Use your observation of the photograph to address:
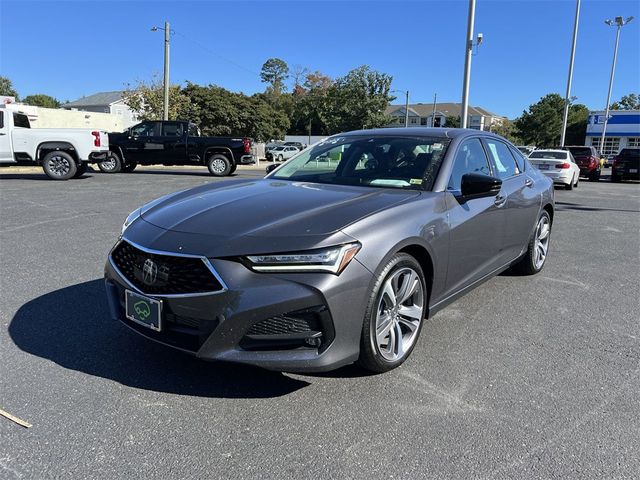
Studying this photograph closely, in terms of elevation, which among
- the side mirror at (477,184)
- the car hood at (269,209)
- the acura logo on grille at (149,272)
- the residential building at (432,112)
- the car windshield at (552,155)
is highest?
the residential building at (432,112)

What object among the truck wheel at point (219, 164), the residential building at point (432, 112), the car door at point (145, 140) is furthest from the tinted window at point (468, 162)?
the residential building at point (432, 112)

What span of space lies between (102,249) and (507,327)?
15.3ft

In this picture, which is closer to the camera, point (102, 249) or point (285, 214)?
point (285, 214)

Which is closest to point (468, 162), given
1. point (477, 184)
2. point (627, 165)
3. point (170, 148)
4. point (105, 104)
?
point (477, 184)

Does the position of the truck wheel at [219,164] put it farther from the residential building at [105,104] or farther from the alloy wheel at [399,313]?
the residential building at [105,104]

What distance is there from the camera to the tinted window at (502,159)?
469 cm

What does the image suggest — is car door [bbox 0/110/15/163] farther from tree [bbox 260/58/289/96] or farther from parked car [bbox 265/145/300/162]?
tree [bbox 260/58/289/96]

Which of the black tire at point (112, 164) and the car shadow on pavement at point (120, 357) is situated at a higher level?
the black tire at point (112, 164)

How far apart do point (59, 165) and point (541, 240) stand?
13.5 meters

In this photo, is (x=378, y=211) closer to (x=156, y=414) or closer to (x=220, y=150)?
(x=156, y=414)

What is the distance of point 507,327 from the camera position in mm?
4043

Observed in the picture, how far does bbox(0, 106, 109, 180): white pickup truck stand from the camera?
46.2ft

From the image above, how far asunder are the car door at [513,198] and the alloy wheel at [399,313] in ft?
5.12

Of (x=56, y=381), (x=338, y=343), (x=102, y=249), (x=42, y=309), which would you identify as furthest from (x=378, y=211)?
(x=102, y=249)
